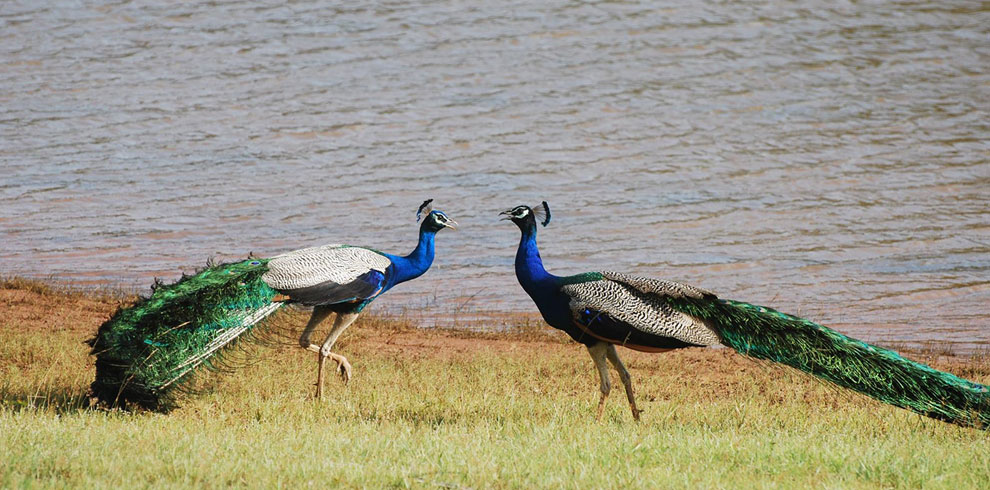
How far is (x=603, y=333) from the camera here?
7285mm

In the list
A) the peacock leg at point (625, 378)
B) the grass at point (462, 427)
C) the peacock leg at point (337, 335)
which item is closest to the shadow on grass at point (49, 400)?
the grass at point (462, 427)

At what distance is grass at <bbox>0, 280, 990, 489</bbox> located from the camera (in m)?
5.61

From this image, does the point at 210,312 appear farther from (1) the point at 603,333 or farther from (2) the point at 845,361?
(2) the point at 845,361

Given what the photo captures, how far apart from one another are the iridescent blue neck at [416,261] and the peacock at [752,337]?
60.7 inches

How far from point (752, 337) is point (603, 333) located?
925 mm

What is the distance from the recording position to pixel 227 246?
1427cm

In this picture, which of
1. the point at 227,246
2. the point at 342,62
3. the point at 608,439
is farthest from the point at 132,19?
the point at 608,439

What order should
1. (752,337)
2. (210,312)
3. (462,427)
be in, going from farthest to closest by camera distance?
(210,312) < (752,337) < (462,427)

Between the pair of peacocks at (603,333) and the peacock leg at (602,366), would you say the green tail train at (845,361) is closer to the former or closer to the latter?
the pair of peacocks at (603,333)

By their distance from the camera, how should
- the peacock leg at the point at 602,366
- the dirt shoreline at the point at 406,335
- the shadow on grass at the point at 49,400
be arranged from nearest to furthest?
the shadow on grass at the point at 49,400 → the peacock leg at the point at 602,366 → the dirt shoreline at the point at 406,335

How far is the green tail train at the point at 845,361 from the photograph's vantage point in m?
7.02

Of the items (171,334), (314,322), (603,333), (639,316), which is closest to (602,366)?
(603,333)

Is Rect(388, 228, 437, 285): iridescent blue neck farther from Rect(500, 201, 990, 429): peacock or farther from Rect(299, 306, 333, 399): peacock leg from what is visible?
Rect(500, 201, 990, 429): peacock

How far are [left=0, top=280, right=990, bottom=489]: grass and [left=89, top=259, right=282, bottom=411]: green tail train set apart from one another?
0.19 m
